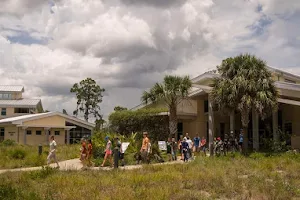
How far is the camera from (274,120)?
85.7ft

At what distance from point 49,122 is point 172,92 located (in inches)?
714

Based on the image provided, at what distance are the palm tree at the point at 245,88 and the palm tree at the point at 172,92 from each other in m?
2.93

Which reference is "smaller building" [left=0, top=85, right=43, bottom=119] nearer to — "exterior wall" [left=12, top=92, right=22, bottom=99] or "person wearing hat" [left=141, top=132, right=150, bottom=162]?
"exterior wall" [left=12, top=92, right=22, bottom=99]

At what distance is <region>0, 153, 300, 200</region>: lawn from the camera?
1083 cm

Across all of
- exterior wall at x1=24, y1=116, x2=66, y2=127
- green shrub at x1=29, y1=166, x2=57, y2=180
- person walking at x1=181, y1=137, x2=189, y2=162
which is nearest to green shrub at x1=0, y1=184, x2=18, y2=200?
green shrub at x1=29, y1=166, x2=57, y2=180

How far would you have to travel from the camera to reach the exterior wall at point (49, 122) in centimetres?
3995

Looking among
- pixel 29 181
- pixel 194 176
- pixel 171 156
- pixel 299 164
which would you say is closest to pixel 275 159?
pixel 299 164

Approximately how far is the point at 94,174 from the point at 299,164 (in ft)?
30.2

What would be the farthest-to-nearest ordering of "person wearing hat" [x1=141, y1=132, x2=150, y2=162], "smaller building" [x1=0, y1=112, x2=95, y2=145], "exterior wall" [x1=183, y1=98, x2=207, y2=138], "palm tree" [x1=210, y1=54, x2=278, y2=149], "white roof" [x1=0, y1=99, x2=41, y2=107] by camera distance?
"white roof" [x1=0, y1=99, x2=41, y2=107] < "smaller building" [x1=0, y1=112, x2=95, y2=145] < "exterior wall" [x1=183, y1=98, x2=207, y2=138] < "palm tree" [x1=210, y1=54, x2=278, y2=149] < "person wearing hat" [x1=141, y1=132, x2=150, y2=162]

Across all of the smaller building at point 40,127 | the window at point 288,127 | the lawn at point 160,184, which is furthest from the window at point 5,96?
the lawn at point 160,184

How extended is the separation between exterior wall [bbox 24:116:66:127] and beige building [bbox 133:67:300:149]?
35.7ft

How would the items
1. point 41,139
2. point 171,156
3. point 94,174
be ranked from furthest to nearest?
point 41,139
point 171,156
point 94,174

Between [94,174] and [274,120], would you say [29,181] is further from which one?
[274,120]

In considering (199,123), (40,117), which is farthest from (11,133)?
(199,123)
